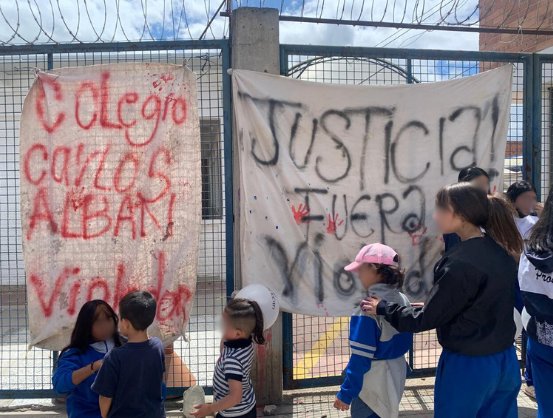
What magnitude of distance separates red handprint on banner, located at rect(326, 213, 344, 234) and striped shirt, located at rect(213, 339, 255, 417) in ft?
4.89

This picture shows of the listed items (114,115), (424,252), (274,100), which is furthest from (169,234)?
(424,252)

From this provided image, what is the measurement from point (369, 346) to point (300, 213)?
1.64 metres

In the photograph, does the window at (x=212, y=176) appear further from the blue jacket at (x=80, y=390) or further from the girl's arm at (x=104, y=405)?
the girl's arm at (x=104, y=405)

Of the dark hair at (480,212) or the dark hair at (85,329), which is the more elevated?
the dark hair at (480,212)

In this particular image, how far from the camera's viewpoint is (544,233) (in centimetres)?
256

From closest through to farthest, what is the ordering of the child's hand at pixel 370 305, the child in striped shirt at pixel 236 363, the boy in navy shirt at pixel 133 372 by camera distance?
the boy in navy shirt at pixel 133 372 → the child's hand at pixel 370 305 → the child in striped shirt at pixel 236 363

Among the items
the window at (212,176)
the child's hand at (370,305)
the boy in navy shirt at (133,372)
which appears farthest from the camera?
the window at (212,176)

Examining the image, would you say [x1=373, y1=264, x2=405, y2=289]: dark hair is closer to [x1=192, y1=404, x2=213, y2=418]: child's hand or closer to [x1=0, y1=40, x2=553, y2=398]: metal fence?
[x1=192, y1=404, x2=213, y2=418]: child's hand

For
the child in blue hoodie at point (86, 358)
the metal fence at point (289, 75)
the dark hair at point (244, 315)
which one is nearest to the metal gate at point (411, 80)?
the metal fence at point (289, 75)

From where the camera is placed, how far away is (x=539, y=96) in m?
4.64

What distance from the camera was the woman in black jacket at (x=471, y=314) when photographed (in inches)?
97.3

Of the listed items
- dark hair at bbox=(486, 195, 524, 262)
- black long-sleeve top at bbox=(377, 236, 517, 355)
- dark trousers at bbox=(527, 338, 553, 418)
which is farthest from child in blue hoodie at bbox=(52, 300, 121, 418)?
dark trousers at bbox=(527, 338, 553, 418)

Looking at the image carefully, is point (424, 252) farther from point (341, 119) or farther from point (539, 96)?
point (539, 96)

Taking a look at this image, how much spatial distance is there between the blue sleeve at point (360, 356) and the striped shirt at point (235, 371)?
0.54 metres
